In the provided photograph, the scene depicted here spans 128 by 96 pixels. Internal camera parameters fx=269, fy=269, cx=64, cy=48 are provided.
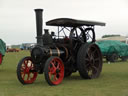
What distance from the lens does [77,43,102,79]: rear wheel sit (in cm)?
820

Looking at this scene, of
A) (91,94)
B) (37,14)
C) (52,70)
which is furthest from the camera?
(37,14)

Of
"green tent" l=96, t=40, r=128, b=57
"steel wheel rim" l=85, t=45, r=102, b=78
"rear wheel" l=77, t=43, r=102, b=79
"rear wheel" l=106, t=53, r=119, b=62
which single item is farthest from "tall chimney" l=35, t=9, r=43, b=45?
"rear wheel" l=106, t=53, r=119, b=62

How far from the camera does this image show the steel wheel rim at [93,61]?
8710 millimetres

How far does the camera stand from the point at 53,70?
7285 mm

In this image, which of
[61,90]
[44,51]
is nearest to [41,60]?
[44,51]

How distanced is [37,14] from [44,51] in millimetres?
1640

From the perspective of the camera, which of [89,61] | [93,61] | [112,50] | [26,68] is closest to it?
[26,68]

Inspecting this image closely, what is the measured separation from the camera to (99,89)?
6496 millimetres

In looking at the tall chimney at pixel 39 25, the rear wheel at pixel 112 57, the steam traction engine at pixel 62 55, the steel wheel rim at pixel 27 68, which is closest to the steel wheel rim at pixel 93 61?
the steam traction engine at pixel 62 55

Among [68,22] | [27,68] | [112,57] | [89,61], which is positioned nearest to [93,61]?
[89,61]

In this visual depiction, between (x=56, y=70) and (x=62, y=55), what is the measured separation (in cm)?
103

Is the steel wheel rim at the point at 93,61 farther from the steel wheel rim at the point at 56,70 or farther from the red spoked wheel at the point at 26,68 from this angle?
the red spoked wheel at the point at 26,68

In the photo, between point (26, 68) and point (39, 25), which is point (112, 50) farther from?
point (26, 68)

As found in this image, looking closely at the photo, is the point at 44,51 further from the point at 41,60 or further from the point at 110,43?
the point at 110,43
